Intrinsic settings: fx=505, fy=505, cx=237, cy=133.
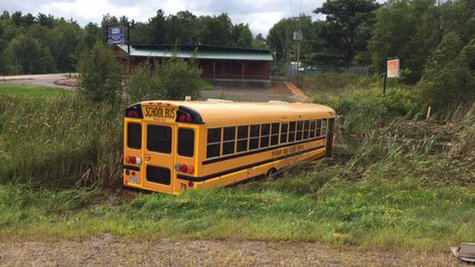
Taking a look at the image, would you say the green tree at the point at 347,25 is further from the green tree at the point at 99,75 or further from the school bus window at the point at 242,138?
the school bus window at the point at 242,138

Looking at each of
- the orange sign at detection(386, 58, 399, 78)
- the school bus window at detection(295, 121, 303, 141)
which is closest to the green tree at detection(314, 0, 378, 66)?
the orange sign at detection(386, 58, 399, 78)

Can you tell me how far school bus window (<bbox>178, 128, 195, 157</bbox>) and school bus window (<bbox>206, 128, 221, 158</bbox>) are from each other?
35cm

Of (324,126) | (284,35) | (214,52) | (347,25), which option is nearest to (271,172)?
(324,126)

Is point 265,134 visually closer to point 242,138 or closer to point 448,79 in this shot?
point 242,138

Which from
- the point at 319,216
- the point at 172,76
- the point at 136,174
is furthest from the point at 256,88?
the point at 319,216

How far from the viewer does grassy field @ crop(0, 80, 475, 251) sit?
19.2ft

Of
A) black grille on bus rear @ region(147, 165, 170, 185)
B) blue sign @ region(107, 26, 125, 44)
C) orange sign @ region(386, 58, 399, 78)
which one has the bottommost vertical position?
black grille on bus rear @ region(147, 165, 170, 185)

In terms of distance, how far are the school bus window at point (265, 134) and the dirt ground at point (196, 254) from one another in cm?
671

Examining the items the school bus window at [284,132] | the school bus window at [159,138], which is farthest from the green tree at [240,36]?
the school bus window at [159,138]

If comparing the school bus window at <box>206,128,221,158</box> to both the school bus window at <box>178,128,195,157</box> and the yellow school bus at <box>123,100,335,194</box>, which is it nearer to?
the yellow school bus at <box>123,100,335,194</box>

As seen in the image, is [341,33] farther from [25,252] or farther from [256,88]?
[25,252]

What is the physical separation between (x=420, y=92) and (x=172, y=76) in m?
17.7

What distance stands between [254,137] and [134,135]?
2.74 meters

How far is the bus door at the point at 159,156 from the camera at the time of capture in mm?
10180
